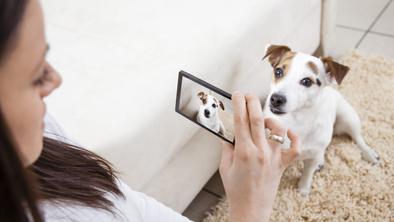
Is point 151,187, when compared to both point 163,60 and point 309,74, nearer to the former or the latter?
point 163,60

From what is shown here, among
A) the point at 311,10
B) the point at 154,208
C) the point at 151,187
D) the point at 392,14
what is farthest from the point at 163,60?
the point at 392,14

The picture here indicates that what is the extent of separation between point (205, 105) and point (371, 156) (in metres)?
0.74

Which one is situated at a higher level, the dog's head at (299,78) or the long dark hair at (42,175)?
the long dark hair at (42,175)

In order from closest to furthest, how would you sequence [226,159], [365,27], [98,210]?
[98,210]
[226,159]
[365,27]

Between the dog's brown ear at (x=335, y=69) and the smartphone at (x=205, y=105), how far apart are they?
400 mm

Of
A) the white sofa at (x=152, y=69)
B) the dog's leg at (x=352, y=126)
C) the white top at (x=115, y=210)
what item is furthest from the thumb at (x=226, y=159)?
the dog's leg at (x=352, y=126)

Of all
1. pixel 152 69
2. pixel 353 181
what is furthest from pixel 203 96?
pixel 353 181

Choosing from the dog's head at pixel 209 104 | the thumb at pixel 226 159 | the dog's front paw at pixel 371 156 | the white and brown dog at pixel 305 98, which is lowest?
the dog's front paw at pixel 371 156

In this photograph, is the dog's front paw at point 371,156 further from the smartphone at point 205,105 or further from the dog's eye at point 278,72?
the smartphone at point 205,105

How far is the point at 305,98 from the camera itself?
1.06 m

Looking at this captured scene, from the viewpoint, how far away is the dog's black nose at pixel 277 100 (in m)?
1.04

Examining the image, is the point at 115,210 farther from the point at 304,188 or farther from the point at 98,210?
the point at 304,188

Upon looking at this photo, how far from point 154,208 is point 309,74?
0.58m

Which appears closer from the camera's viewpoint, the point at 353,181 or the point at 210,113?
the point at 210,113
